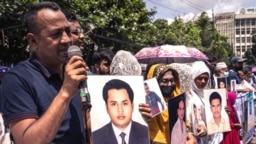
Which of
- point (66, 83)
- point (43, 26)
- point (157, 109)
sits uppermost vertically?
point (43, 26)

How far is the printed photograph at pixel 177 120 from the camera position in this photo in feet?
11.6

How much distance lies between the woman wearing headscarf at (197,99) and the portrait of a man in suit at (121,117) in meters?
1.33

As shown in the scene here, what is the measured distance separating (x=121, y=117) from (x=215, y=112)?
2.22 m

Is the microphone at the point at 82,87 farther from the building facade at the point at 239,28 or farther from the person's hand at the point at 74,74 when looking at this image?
the building facade at the point at 239,28

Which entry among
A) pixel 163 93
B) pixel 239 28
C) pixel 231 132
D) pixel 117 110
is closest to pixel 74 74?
pixel 117 110

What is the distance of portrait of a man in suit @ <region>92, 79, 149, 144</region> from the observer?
266 cm

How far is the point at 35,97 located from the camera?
1989 millimetres

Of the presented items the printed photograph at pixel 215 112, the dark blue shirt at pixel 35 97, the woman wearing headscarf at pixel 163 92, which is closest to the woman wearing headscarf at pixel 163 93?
the woman wearing headscarf at pixel 163 92

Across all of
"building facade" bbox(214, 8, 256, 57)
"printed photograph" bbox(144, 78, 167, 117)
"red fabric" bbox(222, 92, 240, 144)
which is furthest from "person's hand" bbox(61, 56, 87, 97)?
"building facade" bbox(214, 8, 256, 57)

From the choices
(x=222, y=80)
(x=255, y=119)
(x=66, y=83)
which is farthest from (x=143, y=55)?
(x=66, y=83)

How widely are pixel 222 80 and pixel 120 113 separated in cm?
446

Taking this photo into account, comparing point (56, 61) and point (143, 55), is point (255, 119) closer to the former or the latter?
point (143, 55)

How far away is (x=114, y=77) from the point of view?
2.68m

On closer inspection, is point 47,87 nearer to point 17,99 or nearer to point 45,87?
point 45,87
